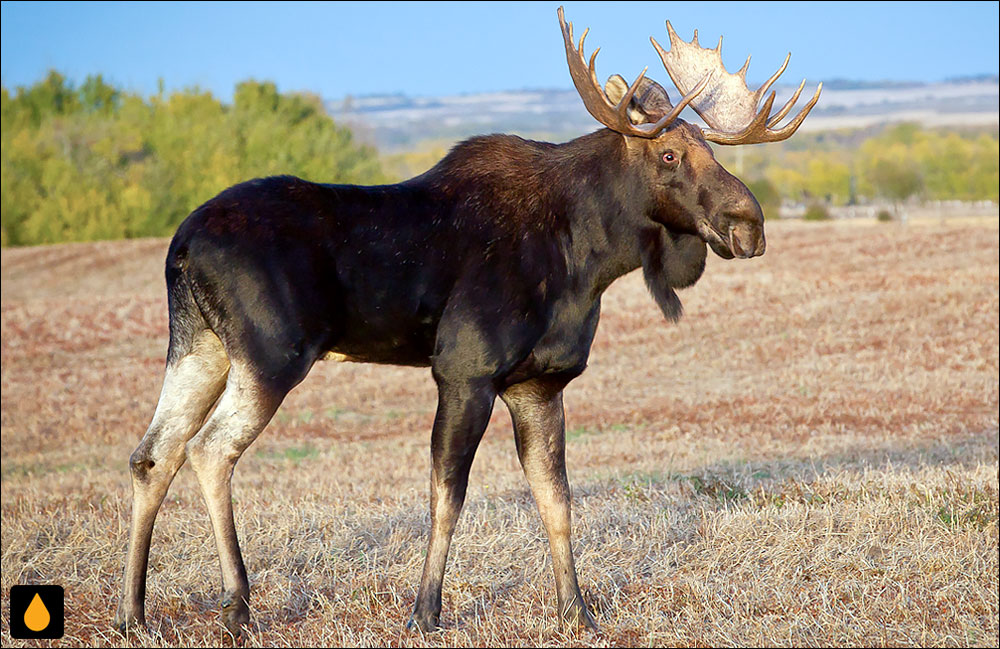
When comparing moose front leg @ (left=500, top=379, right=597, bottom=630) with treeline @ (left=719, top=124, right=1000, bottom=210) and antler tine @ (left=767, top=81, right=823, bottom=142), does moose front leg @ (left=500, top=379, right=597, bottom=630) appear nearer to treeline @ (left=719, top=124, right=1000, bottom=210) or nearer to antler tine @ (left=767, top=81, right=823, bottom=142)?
antler tine @ (left=767, top=81, right=823, bottom=142)

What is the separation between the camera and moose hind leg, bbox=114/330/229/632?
5.09 m

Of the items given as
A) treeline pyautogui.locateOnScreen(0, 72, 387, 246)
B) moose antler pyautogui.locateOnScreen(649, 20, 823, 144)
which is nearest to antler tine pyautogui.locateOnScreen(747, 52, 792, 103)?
moose antler pyautogui.locateOnScreen(649, 20, 823, 144)

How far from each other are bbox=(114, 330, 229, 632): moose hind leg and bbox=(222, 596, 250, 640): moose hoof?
1.45 ft

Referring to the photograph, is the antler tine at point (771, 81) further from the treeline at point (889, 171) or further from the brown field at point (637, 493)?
the treeline at point (889, 171)

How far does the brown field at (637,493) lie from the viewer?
5.34 meters

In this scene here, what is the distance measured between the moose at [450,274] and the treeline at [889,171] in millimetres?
57362

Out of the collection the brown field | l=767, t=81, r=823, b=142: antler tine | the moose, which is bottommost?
the brown field

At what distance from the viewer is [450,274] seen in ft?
16.4

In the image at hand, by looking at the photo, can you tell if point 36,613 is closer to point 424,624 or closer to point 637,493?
point 424,624

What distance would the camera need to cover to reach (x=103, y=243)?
1881 inches

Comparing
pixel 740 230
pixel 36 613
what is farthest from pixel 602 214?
pixel 36 613

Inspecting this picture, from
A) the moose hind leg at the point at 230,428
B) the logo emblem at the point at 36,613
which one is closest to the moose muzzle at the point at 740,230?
the moose hind leg at the point at 230,428

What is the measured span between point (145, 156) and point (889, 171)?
2111 inches

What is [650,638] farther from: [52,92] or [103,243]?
[52,92]
